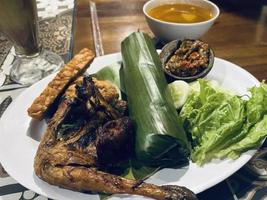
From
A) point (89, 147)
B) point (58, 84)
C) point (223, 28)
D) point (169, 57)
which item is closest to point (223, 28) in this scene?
point (223, 28)

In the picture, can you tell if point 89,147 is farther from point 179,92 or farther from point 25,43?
point 25,43

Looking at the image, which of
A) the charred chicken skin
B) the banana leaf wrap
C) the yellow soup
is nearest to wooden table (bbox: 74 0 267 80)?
the yellow soup

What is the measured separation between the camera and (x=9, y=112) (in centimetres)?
137

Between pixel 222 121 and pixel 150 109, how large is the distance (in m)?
0.24

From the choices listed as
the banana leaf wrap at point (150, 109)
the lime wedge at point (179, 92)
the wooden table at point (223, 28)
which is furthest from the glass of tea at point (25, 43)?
the lime wedge at point (179, 92)

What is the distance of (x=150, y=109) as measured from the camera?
1253 millimetres

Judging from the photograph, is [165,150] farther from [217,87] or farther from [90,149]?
[217,87]

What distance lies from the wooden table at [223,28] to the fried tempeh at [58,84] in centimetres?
42

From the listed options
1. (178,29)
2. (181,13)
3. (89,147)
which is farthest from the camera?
(181,13)

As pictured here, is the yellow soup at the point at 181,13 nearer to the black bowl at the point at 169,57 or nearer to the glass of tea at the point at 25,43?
the black bowl at the point at 169,57

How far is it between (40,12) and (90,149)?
1454mm

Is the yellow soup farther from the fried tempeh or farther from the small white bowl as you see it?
the fried tempeh

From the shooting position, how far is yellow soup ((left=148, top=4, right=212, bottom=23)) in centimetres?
187

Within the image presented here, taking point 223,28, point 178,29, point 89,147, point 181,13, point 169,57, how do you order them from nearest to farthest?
1. point 89,147
2. point 169,57
3. point 178,29
4. point 181,13
5. point 223,28
